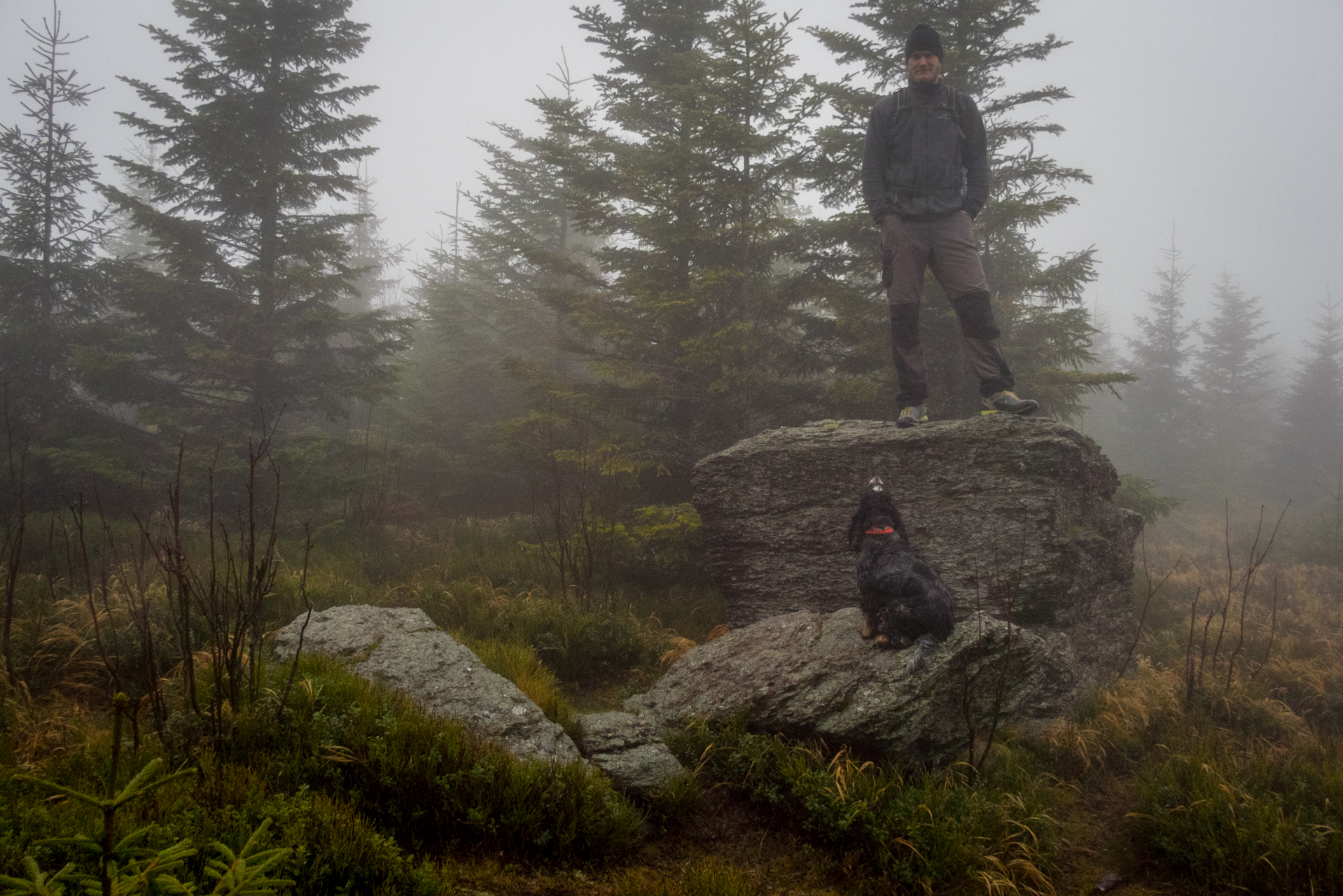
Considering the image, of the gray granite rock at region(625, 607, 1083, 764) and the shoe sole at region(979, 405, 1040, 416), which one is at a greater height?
the shoe sole at region(979, 405, 1040, 416)

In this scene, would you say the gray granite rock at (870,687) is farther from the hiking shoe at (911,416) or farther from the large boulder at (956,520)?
the hiking shoe at (911,416)

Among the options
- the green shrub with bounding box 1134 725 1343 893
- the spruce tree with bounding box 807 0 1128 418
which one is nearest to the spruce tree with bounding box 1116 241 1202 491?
the spruce tree with bounding box 807 0 1128 418

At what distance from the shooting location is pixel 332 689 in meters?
3.60

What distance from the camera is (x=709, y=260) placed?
9.46m

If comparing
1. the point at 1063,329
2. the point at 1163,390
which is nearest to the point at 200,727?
the point at 1063,329

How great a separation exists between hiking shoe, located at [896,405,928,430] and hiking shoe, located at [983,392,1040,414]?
27.5 inches

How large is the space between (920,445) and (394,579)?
6541mm

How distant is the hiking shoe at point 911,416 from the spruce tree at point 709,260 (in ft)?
8.87

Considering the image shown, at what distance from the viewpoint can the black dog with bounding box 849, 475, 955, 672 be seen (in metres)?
4.33

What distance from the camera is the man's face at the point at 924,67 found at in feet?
18.4

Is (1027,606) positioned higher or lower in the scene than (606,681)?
higher

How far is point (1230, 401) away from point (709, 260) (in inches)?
1337

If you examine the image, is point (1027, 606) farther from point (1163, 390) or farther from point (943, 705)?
point (1163, 390)

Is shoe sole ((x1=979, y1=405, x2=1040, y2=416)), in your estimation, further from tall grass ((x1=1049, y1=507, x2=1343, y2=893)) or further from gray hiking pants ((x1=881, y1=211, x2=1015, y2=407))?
tall grass ((x1=1049, y1=507, x2=1343, y2=893))
